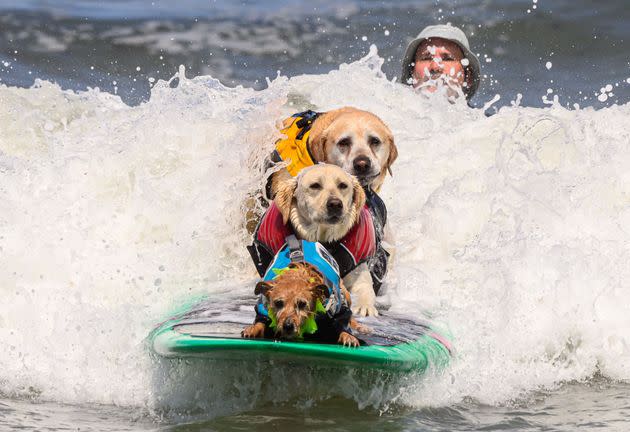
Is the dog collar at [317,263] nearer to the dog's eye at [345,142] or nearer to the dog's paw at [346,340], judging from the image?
Answer: the dog's paw at [346,340]

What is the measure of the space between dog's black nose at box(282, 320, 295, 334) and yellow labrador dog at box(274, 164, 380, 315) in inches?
32.0

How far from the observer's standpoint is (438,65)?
31.1 feet

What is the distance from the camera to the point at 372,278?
5.80 metres

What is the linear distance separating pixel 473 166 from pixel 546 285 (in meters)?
2.87

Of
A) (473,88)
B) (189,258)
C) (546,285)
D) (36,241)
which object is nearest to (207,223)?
(189,258)

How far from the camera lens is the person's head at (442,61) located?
9391 millimetres

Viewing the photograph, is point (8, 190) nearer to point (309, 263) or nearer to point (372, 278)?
point (372, 278)

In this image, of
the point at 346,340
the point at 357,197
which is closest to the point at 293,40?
the point at 357,197

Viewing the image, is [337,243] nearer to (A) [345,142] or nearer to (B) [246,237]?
(A) [345,142]

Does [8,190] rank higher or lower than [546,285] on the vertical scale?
higher

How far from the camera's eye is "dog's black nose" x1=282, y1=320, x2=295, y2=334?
4418mm

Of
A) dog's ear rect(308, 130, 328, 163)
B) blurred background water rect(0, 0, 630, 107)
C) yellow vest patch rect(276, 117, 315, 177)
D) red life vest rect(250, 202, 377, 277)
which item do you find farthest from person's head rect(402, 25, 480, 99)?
red life vest rect(250, 202, 377, 277)

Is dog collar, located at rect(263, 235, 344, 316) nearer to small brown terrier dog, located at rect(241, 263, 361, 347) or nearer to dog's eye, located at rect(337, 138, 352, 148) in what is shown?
small brown terrier dog, located at rect(241, 263, 361, 347)

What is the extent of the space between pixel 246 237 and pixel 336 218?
184cm
